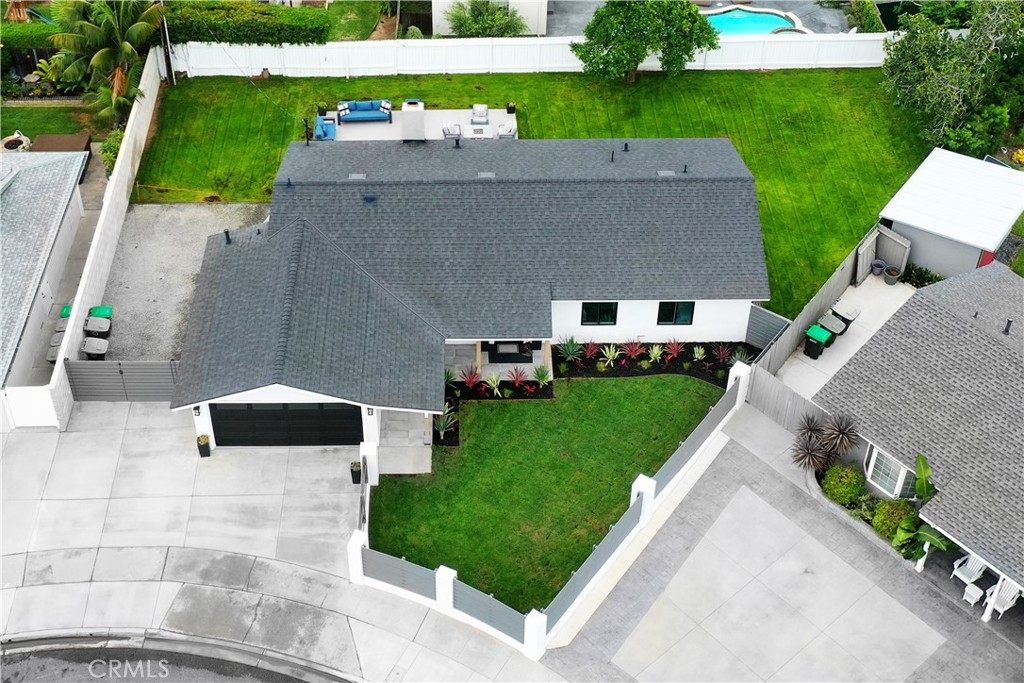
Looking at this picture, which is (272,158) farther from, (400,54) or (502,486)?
(502,486)

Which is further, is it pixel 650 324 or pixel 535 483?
pixel 650 324

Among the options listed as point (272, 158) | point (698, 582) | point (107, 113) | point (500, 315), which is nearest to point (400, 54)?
point (272, 158)

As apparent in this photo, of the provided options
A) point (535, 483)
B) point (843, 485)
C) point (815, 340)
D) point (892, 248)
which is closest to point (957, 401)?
Answer: point (843, 485)

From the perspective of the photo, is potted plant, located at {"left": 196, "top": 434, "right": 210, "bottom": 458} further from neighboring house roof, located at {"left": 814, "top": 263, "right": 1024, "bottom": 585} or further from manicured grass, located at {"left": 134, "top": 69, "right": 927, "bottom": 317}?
neighboring house roof, located at {"left": 814, "top": 263, "right": 1024, "bottom": 585}

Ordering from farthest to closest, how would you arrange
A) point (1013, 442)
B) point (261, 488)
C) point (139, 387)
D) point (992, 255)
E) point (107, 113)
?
1. point (107, 113)
2. point (992, 255)
3. point (139, 387)
4. point (261, 488)
5. point (1013, 442)

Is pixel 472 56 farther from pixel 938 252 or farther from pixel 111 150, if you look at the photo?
Result: pixel 938 252

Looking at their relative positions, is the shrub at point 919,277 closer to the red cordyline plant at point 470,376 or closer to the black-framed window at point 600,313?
the black-framed window at point 600,313
